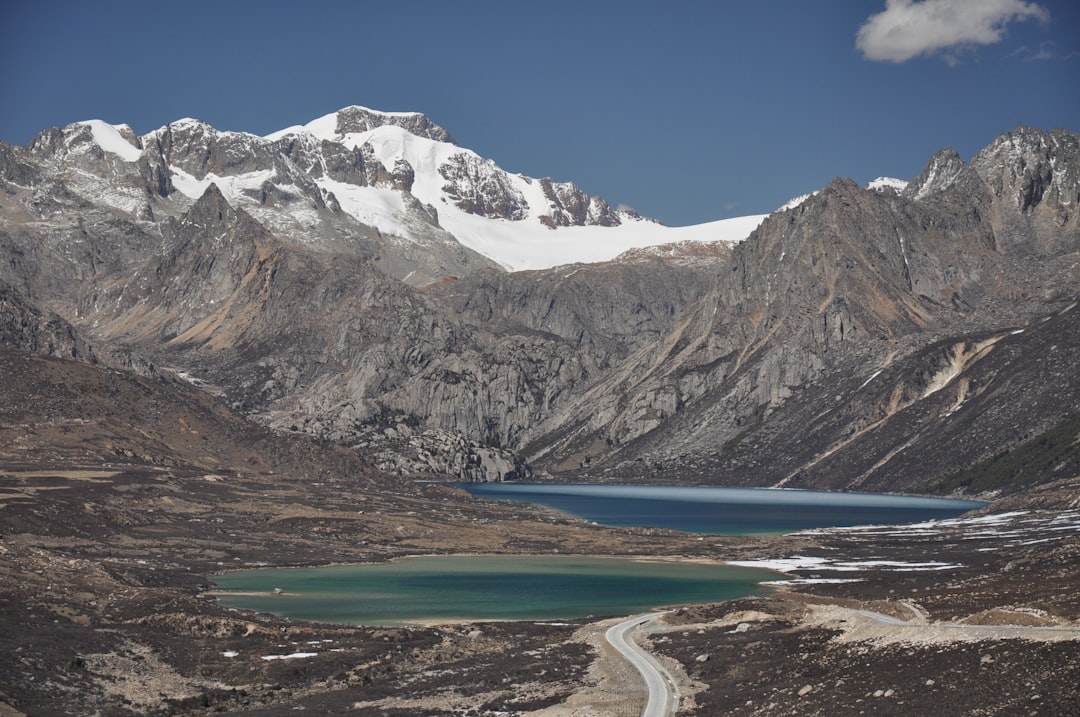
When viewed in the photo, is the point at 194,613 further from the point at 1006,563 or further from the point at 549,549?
the point at 549,549

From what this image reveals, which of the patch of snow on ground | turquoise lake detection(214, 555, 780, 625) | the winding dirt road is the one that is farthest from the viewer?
turquoise lake detection(214, 555, 780, 625)

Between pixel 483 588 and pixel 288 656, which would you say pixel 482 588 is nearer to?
pixel 483 588

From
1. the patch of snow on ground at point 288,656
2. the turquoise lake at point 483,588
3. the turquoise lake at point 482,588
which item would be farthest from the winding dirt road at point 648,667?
the patch of snow on ground at point 288,656

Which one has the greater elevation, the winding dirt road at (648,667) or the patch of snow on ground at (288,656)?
the patch of snow on ground at (288,656)

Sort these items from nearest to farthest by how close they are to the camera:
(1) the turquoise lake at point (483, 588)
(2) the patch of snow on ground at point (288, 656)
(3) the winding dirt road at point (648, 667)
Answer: (3) the winding dirt road at point (648, 667), (2) the patch of snow on ground at point (288, 656), (1) the turquoise lake at point (483, 588)

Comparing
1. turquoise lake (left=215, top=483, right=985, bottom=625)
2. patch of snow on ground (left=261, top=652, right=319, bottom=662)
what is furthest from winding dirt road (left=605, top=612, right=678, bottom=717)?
patch of snow on ground (left=261, top=652, right=319, bottom=662)

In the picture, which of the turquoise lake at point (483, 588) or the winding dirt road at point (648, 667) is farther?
the turquoise lake at point (483, 588)

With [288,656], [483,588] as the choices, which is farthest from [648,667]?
[483,588]

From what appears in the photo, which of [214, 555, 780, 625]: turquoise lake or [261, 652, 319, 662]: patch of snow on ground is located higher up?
[261, 652, 319, 662]: patch of snow on ground

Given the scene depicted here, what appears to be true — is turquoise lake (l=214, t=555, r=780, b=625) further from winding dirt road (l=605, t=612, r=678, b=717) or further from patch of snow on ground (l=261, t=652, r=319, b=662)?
patch of snow on ground (l=261, t=652, r=319, b=662)

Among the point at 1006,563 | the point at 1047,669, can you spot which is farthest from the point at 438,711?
the point at 1006,563

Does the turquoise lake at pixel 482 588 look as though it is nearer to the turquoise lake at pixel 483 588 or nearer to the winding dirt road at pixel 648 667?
the turquoise lake at pixel 483 588
